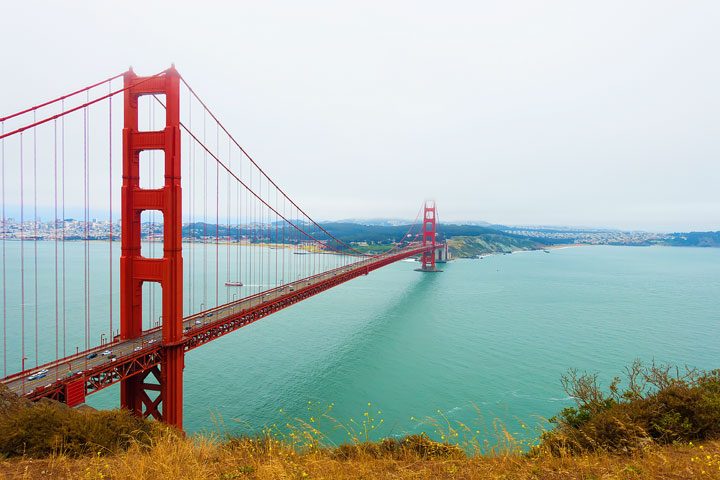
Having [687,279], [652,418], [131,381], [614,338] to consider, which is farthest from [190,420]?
[687,279]

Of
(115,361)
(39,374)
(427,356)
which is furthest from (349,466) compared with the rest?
(427,356)

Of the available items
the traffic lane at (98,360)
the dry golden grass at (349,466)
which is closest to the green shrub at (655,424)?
the dry golden grass at (349,466)

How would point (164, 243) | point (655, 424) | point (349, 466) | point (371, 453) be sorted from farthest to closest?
1. point (164, 243)
2. point (655, 424)
3. point (371, 453)
4. point (349, 466)

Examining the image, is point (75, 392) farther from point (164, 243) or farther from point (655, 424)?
point (655, 424)

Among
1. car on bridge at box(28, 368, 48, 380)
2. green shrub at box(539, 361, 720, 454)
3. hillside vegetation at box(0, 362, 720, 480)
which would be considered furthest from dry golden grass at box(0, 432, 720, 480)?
car on bridge at box(28, 368, 48, 380)

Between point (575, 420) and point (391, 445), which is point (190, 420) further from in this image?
point (575, 420)

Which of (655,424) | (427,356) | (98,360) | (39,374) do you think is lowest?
(427,356)

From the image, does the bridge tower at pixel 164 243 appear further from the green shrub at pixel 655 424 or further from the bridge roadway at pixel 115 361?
the green shrub at pixel 655 424
